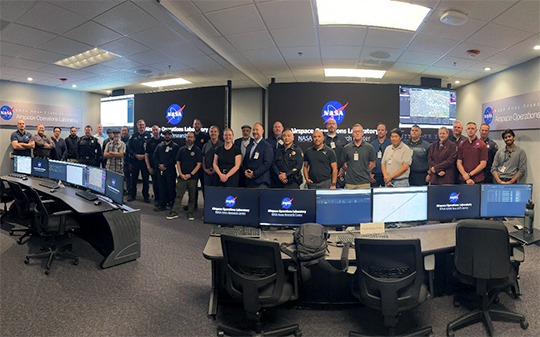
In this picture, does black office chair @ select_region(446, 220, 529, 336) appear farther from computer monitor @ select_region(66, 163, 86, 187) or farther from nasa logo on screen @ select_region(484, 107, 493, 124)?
nasa logo on screen @ select_region(484, 107, 493, 124)

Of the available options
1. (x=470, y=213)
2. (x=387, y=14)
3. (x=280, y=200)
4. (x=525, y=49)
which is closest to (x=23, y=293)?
(x=280, y=200)

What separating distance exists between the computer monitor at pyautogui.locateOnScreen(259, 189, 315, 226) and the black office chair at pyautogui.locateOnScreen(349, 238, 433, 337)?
0.65 meters

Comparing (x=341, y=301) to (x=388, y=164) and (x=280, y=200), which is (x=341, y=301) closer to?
(x=280, y=200)

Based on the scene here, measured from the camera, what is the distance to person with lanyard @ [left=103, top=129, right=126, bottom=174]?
5.87 meters

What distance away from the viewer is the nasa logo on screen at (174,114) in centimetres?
632

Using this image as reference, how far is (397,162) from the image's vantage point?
4008mm

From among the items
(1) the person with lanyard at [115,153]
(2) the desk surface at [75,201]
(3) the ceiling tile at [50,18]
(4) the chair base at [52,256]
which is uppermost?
(3) the ceiling tile at [50,18]

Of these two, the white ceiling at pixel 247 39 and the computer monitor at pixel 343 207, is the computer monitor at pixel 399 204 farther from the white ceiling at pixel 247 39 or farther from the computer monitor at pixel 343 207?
the white ceiling at pixel 247 39

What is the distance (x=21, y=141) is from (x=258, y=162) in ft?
20.5

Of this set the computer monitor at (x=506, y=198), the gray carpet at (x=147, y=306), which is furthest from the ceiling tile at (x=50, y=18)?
the computer monitor at (x=506, y=198)

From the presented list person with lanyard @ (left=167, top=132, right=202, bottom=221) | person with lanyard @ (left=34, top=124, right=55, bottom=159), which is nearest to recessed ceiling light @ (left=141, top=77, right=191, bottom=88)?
person with lanyard @ (left=167, top=132, right=202, bottom=221)

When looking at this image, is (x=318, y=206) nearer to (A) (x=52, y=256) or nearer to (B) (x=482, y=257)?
(B) (x=482, y=257)

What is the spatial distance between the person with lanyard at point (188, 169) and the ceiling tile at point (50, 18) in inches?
84.2

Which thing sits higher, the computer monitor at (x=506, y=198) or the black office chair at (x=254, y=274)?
the computer monitor at (x=506, y=198)
